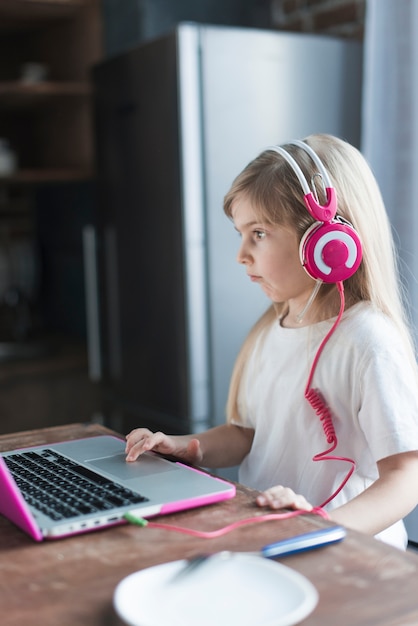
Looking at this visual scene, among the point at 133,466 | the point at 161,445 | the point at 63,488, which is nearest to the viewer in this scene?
the point at 63,488

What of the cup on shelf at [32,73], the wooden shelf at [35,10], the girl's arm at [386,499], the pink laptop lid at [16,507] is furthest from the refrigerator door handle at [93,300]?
the pink laptop lid at [16,507]

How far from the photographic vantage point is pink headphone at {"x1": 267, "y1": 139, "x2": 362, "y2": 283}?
1100 millimetres

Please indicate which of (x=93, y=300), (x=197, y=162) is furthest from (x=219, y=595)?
(x=93, y=300)

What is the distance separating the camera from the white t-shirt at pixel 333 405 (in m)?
1.11

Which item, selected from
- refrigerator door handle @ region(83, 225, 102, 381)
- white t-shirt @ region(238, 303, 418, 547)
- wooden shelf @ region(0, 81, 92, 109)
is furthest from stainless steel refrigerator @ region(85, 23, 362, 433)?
white t-shirt @ region(238, 303, 418, 547)

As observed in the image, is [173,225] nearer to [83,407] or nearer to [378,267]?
[83,407]

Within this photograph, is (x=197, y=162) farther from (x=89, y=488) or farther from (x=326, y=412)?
(x=89, y=488)

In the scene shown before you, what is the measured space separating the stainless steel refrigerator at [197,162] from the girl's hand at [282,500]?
1.23 metres

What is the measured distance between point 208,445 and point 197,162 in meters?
0.98

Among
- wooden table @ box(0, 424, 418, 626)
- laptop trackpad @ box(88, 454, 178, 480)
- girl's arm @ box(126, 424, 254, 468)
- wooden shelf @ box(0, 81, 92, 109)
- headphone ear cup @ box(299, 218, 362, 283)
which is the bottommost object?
girl's arm @ box(126, 424, 254, 468)

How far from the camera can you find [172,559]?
0.79 metres

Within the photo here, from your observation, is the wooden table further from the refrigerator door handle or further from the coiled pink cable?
the refrigerator door handle

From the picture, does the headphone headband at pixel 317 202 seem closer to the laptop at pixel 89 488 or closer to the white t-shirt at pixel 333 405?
the white t-shirt at pixel 333 405

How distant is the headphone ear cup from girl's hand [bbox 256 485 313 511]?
0.32m
